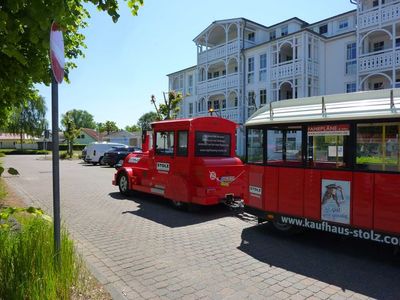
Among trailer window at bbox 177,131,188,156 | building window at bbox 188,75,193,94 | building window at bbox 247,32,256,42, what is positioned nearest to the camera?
trailer window at bbox 177,131,188,156

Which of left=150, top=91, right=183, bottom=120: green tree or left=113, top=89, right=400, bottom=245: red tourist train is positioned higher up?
left=150, top=91, right=183, bottom=120: green tree

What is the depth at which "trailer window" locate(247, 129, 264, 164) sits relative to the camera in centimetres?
759

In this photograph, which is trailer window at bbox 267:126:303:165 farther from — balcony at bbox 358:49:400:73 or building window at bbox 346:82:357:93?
building window at bbox 346:82:357:93

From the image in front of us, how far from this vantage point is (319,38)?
93.0ft

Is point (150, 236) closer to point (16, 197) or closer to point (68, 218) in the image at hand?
point (68, 218)

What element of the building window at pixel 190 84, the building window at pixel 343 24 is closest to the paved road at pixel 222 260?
the building window at pixel 343 24

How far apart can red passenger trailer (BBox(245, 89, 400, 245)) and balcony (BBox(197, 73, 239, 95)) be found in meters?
27.2

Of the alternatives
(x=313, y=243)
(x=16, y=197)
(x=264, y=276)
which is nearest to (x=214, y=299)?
(x=264, y=276)

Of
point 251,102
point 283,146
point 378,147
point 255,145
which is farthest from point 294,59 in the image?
point 378,147

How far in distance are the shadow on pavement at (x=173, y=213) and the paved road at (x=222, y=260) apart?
0.09 feet

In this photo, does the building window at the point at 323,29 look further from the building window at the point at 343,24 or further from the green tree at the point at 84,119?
the green tree at the point at 84,119

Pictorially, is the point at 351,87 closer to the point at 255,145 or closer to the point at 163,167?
the point at 163,167

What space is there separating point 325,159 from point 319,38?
24483 millimetres

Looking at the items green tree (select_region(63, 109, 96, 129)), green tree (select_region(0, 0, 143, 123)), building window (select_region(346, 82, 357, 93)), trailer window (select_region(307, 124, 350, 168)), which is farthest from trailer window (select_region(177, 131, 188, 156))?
green tree (select_region(63, 109, 96, 129))
